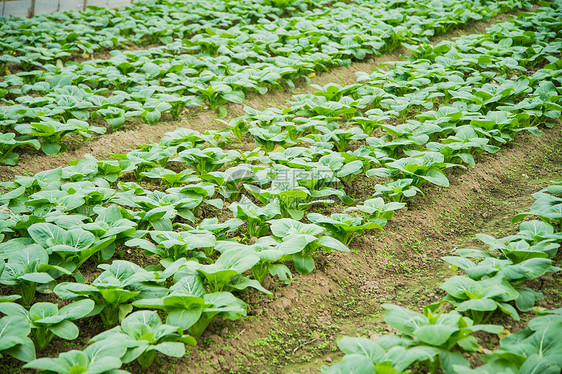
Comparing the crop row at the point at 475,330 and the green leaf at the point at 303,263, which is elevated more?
the crop row at the point at 475,330

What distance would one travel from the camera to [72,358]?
6.93 feet

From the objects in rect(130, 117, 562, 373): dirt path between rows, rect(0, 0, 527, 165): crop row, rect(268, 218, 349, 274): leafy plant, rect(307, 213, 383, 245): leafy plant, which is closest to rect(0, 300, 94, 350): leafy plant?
rect(130, 117, 562, 373): dirt path between rows

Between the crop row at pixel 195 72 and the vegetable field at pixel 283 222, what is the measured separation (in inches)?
2.2

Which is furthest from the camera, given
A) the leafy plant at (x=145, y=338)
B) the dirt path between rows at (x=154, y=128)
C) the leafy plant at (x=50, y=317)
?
the dirt path between rows at (x=154, y=128)

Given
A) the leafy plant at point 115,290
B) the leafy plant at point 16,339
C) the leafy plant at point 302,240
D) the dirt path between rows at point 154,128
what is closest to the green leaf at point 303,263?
the leafy plant at point 302,240

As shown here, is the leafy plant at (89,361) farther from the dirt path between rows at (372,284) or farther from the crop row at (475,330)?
the crop row at (475,330)

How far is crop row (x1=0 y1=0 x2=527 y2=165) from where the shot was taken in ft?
17.6

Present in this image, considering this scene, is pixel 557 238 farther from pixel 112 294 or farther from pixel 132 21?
pixel 132 21

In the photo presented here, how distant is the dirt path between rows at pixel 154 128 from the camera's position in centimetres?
488

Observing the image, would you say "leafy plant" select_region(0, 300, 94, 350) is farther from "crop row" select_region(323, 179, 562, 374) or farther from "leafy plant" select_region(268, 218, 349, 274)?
"crop row" select_region(323, 179, 562, 374)

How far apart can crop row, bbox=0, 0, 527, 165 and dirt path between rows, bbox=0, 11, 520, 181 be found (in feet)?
0.44

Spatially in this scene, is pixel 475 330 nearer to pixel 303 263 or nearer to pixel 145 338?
pixel 303 263

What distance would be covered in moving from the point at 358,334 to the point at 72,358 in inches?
65.7

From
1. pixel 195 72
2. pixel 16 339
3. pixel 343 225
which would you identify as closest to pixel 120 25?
pixel 195 72
